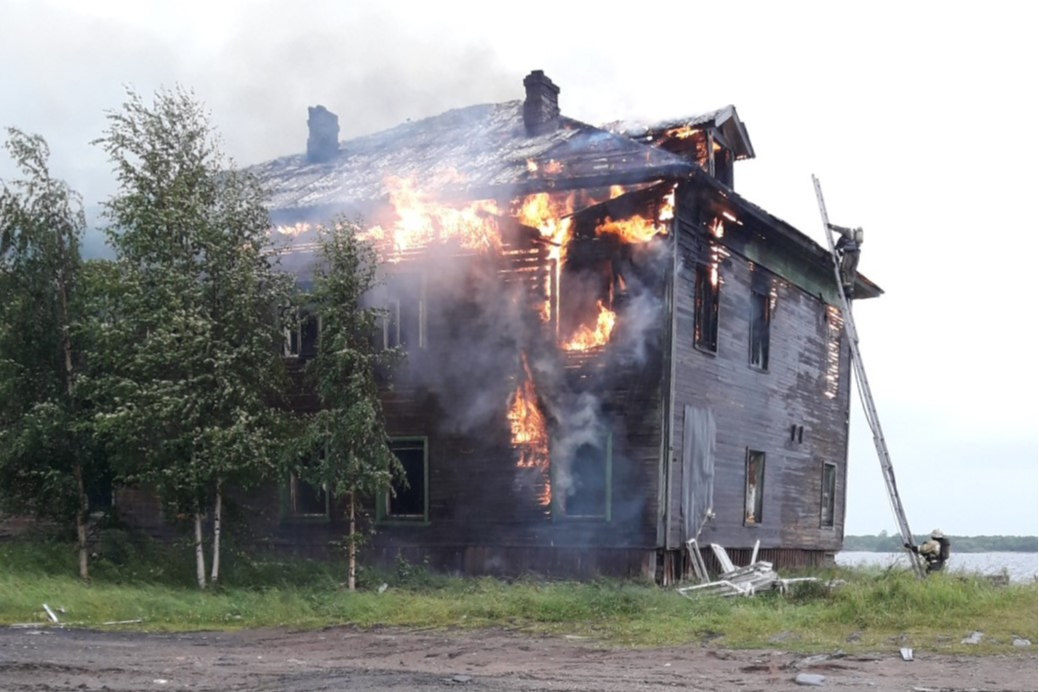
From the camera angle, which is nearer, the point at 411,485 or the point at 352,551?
the point at 352,551

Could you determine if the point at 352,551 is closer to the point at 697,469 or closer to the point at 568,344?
the point at 568,344

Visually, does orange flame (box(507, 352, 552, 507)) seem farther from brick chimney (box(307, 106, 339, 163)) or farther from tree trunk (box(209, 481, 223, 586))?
brick chimney (box(307, 106, 339, 163))

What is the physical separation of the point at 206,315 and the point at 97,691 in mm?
9200

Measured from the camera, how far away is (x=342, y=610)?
1623 cm

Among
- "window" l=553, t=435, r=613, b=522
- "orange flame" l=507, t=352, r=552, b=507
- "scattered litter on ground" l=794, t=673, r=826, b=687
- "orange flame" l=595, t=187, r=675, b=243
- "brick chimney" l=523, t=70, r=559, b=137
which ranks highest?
"brick chimney" l=523, t=70, r=559, b=137

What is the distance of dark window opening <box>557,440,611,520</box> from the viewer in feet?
61.9

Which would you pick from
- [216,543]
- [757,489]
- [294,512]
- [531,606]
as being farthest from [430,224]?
[757,489]

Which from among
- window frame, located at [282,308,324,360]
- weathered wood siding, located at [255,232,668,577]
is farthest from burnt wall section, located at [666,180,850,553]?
window frame, located at [282,308,324,360]

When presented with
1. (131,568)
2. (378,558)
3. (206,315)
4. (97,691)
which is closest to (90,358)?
(206,315)

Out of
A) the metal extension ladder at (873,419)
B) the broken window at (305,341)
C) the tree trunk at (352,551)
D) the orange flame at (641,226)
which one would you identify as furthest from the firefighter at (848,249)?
the tree trunk at (352,551)

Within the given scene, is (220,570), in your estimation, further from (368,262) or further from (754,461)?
(754,461)

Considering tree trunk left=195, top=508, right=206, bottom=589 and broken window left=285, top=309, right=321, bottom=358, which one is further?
broken window left=285, top=309, right=321, bottom=358

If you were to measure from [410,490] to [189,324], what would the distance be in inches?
207

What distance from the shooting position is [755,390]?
870 inches
